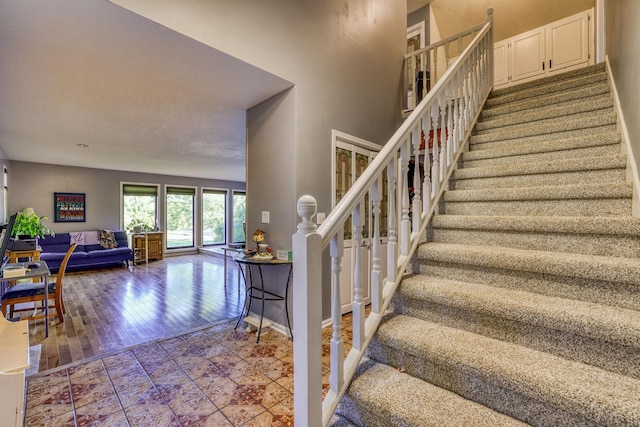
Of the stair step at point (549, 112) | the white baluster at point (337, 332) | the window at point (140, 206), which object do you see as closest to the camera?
the white baluster at point (337, 332)

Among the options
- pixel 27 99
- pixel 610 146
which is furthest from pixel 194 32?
pixel 610 146

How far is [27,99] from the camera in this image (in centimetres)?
302

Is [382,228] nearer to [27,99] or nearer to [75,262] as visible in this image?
[27,99]

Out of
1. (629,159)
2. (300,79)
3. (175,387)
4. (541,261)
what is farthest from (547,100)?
(175,387)

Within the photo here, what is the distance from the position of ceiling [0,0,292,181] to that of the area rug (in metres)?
2.39

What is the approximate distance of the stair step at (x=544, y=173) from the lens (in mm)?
1899

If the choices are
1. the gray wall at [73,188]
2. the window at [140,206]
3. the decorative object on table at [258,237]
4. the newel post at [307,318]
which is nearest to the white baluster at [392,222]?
the newel post at [307,318]

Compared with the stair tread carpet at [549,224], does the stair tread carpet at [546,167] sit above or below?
above

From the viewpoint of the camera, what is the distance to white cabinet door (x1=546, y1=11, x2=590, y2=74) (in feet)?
14.6

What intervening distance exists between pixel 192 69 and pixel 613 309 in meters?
3.05

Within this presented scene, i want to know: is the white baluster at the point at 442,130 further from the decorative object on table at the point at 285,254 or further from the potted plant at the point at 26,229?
the potted plant at the point at 26,229

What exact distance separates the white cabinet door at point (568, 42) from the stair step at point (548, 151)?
11.3 feet

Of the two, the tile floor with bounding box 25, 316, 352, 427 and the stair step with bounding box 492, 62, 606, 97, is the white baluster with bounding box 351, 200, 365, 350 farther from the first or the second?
the stair step with bounding box 492, 62, 606, 97

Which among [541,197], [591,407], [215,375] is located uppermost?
[541,197]
